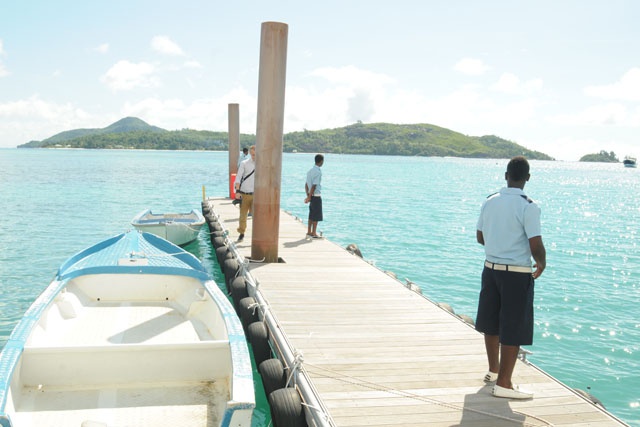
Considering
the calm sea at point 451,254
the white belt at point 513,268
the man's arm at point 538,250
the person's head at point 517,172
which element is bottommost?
the calm sea at point 451,254

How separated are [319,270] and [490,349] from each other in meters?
4.88

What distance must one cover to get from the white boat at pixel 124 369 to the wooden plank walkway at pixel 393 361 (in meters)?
0.83

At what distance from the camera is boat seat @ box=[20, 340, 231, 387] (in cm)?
480

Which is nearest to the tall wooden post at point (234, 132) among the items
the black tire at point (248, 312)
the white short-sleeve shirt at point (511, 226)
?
the black tire at point (248, 312)

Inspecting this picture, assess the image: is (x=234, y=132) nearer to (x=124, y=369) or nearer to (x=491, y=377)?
(x=124, y=369)

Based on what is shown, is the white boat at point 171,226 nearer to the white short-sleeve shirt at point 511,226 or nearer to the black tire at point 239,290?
the black tire at point 239,290

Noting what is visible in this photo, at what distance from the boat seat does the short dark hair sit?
122 inches

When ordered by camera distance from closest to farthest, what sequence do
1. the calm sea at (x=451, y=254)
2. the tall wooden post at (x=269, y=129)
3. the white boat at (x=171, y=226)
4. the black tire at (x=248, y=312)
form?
the black tire at (x=248, y=312)
the tall wooden post at (x=269, y=129)
the calm sea at (x=451, y=254)
the white boat at (x=171, y=226)

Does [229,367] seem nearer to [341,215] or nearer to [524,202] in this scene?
[524,202]

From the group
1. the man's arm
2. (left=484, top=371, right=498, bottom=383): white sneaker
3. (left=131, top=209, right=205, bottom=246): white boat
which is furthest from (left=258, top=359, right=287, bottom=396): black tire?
(left=131, top=209, right=205, bottom=246): white boat

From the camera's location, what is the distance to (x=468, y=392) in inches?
188

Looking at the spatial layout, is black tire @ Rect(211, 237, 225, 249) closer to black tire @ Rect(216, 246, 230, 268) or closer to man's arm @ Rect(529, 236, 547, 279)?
black tire @ Rect(216, 246, 230, 268)

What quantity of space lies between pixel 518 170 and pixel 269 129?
Result: 542 cm

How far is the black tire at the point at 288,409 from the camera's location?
4.52 metres
